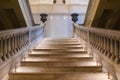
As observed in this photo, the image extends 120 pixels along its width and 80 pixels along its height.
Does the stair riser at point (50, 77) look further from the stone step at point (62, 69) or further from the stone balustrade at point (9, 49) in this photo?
the stone step at point (62, 69)

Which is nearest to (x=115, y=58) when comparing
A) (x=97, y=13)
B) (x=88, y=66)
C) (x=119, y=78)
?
(x=119, y=78)

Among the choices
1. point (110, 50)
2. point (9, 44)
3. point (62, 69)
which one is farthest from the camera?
point (62, 69)

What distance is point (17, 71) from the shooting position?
3775 millimetres

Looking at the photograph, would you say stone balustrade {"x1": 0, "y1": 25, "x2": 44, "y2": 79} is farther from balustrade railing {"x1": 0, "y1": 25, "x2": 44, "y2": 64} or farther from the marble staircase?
the marble staircase

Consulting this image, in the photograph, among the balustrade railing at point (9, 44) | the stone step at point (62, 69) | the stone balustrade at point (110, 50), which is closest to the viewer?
the stone balustrade at point (110, 50)

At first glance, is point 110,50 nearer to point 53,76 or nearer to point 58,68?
point 53,76

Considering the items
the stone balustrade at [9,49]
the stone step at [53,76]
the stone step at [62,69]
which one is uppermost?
the stone balustrade at [9,49]

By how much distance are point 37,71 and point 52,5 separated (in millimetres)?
7380

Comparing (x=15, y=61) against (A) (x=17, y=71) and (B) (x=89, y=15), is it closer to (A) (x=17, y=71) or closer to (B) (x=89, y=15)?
(A) (x=17, y=71)

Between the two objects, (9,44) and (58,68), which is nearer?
(9,44)

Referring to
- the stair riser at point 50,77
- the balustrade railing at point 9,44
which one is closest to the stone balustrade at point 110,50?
the stair riser at point 50,77

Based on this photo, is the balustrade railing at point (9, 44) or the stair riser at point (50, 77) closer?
the balustrade railing at point (9, 44)

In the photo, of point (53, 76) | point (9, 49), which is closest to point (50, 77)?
point (53, 76)

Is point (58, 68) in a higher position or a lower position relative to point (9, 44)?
lower
